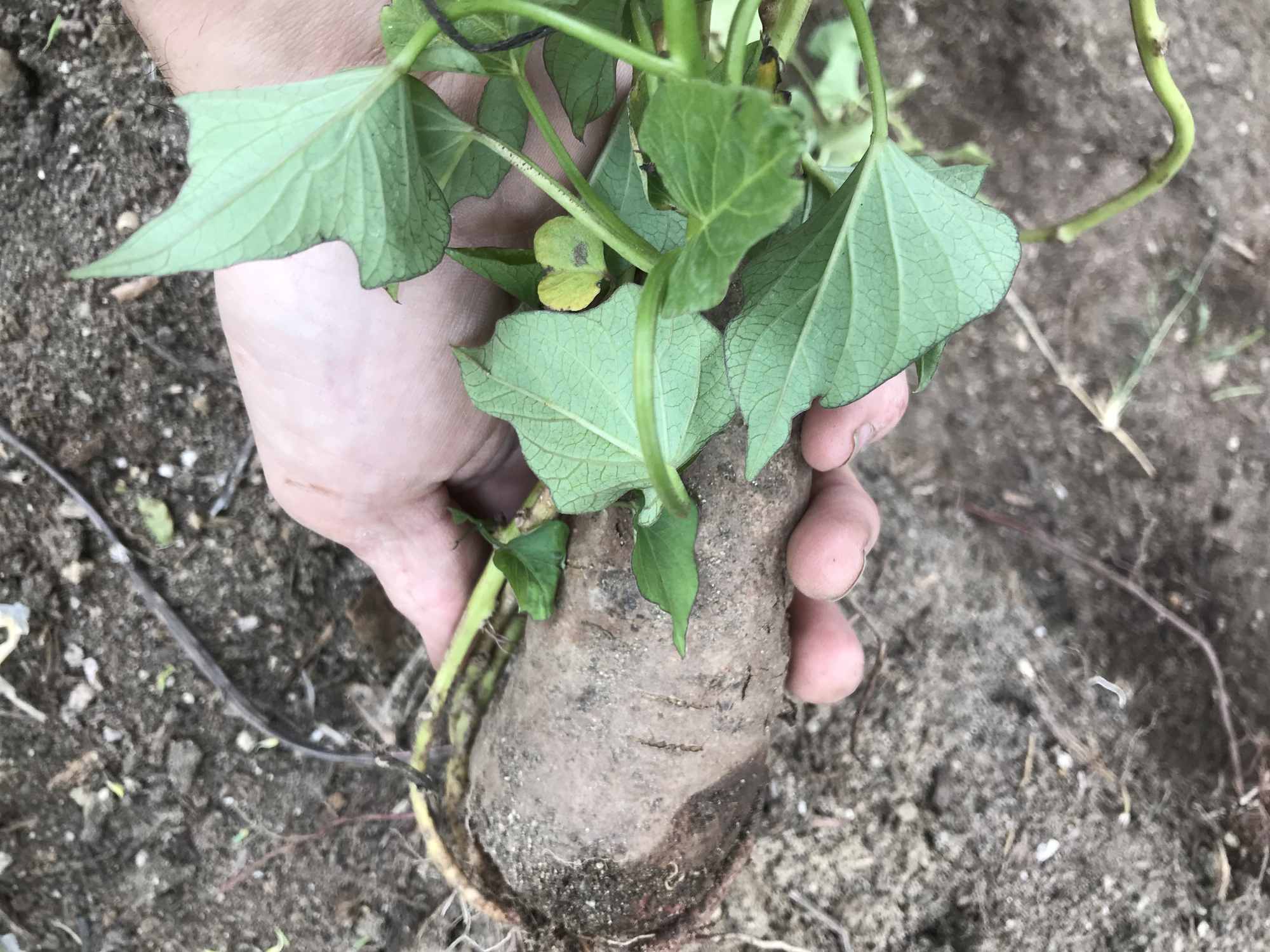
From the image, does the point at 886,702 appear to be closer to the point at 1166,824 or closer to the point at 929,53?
the point at 1166,824

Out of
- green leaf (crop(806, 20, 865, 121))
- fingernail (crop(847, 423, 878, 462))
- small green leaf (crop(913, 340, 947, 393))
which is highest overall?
small green leaf (crop(913, 340, 947, 393))

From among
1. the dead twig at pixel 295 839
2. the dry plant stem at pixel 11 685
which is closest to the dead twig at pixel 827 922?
the dead twig at pixel 295 839

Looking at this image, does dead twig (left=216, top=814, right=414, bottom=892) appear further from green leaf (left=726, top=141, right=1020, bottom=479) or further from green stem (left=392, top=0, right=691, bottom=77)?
green stem (left=392, top=0, right=691, bottom=77)

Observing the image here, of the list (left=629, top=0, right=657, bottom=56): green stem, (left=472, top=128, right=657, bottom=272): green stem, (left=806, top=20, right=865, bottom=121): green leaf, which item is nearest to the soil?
(left=806, top=20, right=865, bottom=121): green leaf

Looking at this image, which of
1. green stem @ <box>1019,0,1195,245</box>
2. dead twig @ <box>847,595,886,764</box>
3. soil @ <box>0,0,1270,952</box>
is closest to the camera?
green stem @ <box>1019,0,1195,245</box>

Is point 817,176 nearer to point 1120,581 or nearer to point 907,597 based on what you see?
point 907,597

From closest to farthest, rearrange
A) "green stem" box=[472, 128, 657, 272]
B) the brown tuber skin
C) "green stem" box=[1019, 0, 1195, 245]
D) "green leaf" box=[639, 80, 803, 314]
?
1. "green leaf" box=[639, 80, 803, 314]
2. "green stem" box=[472, 128, 657, 272]
3. "green stem" box=[1019, 0, 1195, 245]
4. the brown tuber skin

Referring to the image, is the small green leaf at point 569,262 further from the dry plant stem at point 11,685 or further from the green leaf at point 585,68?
the dry plant stem at point 11,685
